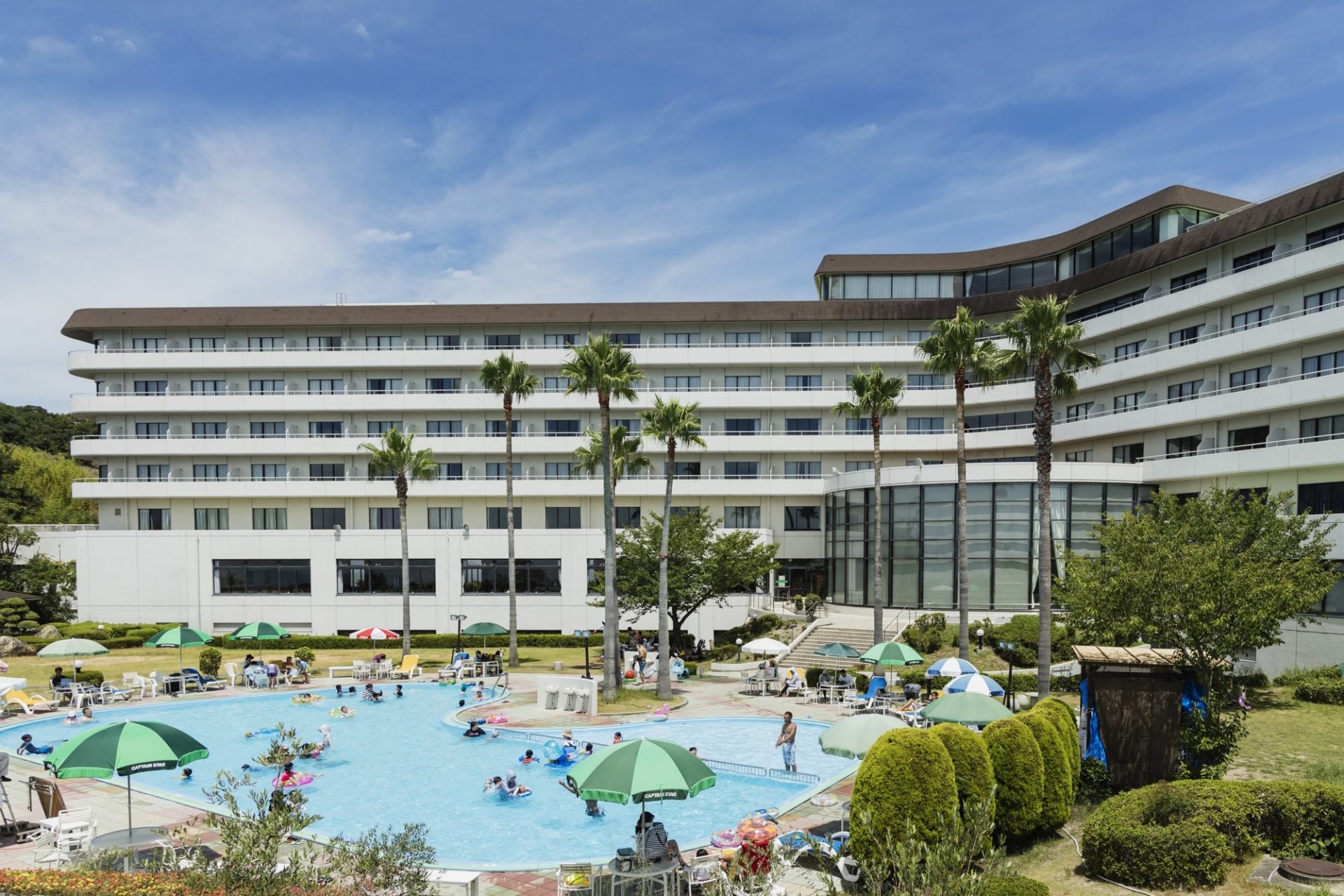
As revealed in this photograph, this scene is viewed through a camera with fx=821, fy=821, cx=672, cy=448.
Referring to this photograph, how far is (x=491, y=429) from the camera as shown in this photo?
191ft

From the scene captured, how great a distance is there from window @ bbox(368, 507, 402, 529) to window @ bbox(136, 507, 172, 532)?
14186 mm

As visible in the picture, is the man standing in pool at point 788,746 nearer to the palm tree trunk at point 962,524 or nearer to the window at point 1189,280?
the palm tree trunk at point 962,524

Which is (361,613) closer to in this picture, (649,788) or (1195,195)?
(649,788)

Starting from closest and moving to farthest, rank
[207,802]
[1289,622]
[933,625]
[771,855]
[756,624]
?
[771,855]
[207,802]
[1289,622]
[933,625]
[756,624]

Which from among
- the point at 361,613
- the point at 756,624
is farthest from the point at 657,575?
Result: the point at 361,613

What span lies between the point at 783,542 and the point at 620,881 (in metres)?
45.0

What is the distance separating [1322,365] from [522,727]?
37.8 metres

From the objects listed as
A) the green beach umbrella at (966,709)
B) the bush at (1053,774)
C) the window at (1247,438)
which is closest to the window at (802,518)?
the window at (1247,438)

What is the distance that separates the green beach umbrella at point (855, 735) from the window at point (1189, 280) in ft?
123

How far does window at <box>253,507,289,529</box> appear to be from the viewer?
57.5 metres

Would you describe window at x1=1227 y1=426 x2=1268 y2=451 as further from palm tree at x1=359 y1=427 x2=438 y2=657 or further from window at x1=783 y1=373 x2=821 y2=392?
palm tree at x1=359 y1=427 x2=438 y2=657

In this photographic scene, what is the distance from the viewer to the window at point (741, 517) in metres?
57.3

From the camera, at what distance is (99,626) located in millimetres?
49938

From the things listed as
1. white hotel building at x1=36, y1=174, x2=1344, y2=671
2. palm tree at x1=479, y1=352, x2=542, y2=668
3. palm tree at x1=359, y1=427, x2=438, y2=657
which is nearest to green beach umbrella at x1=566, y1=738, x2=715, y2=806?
palm tree at x1=479, y1=352, x2=542, y2=668
